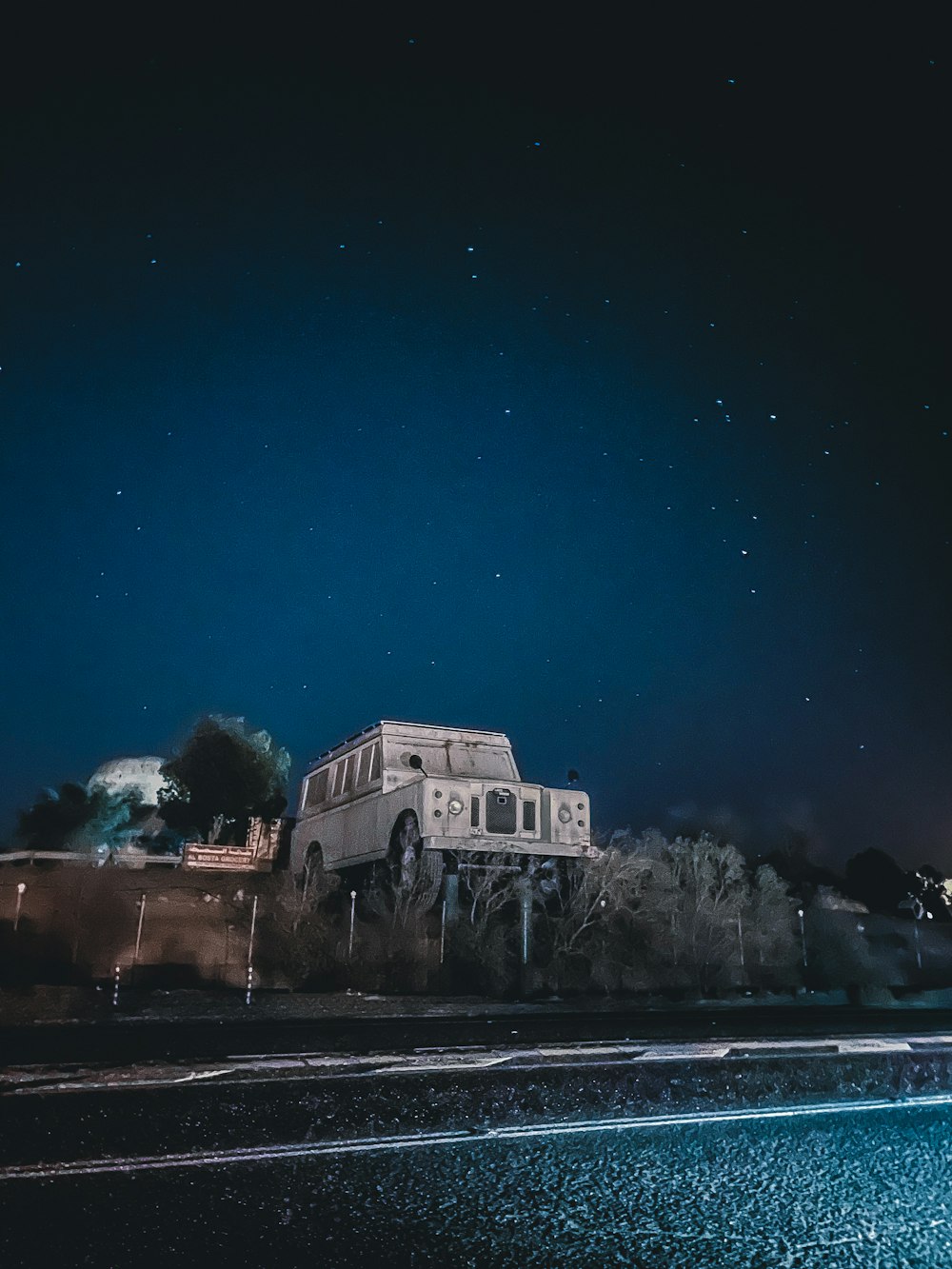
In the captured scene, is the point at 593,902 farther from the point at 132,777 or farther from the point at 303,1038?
the point at 132,777

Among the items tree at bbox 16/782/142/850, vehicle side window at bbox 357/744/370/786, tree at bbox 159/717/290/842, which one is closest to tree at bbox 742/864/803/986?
vehicle side window at bbox 357/744/370/786

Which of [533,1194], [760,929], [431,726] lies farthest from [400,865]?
[760,929]

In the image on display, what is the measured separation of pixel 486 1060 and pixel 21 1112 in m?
1.72

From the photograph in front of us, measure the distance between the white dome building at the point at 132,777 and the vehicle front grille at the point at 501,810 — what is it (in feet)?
211

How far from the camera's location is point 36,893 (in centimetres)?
3150

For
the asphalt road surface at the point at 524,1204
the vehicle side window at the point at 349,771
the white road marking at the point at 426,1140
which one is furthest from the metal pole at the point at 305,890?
the asphalt road surface at the point at 524,1204

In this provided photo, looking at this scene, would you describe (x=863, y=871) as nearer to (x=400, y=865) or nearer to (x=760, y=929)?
(x=760, y=929)

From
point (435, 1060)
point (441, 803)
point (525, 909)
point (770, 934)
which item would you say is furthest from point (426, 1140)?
point (770, 934)

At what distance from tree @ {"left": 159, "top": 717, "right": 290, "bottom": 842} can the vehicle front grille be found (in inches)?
1384

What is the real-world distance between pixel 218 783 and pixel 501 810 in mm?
36635

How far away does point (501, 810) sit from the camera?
1859 cm

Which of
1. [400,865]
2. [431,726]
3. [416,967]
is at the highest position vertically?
[431,726]

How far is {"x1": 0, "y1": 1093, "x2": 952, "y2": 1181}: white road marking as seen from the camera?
8.37 feet

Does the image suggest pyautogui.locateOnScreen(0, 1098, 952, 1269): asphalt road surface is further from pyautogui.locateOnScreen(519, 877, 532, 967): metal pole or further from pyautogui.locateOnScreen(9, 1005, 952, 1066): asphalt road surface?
pyautogui.locateOnScreen(519, 877, 532, 967): metal pole
